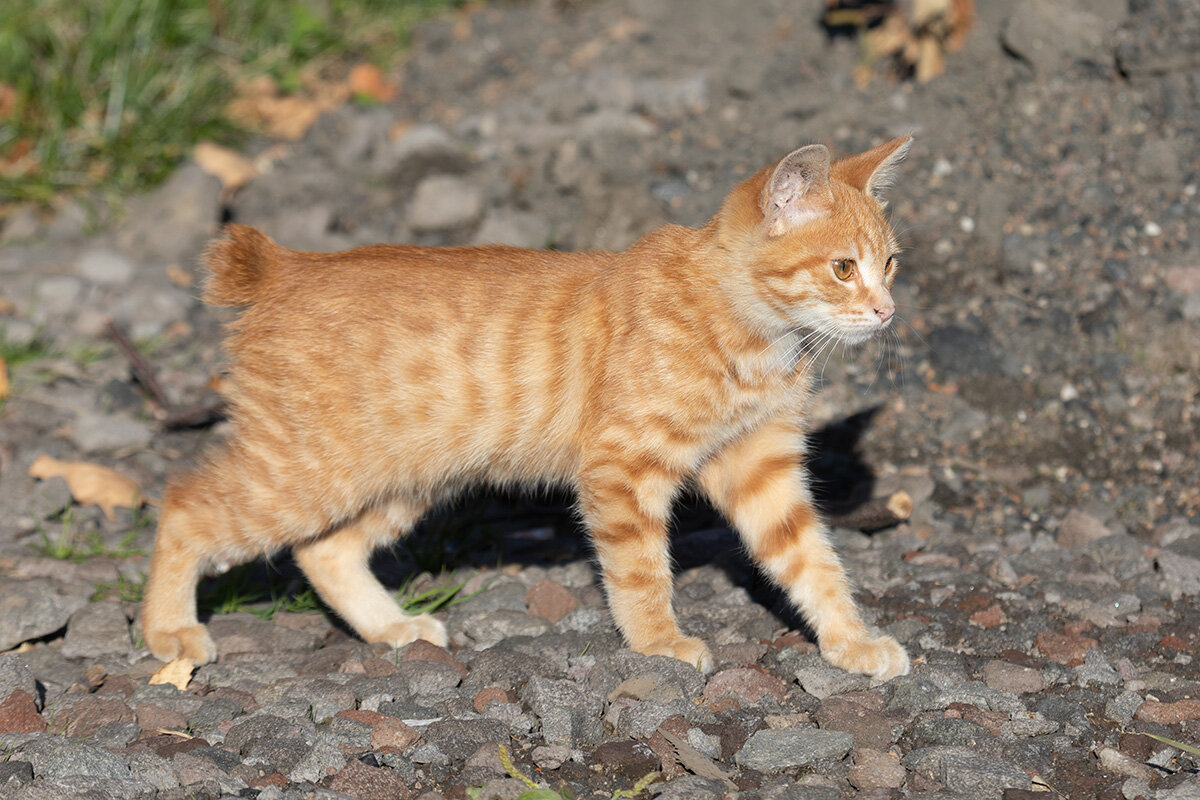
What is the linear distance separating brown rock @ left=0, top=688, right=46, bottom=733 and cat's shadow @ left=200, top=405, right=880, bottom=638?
94 cm

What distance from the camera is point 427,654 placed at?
149 inches

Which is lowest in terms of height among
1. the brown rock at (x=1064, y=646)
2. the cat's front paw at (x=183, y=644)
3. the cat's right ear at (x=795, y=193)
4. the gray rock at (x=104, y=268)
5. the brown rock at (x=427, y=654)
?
the brown rock at (x=427, y=654)

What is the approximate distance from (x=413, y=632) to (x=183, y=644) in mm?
778

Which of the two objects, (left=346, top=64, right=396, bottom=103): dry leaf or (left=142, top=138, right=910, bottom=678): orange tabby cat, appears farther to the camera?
(left=346, top=64, right=396, bottom=103): dry leaf

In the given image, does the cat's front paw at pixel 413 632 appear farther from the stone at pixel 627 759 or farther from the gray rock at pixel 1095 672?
the gray rock at pixel 1095 672

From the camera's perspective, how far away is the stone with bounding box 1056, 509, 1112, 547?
14.6 ft

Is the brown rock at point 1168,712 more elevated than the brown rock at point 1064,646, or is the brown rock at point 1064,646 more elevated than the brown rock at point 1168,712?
the brown rock at point 1168,712

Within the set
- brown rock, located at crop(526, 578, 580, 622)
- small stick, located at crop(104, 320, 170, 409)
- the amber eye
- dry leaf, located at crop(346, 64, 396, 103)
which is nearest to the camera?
the amber eye

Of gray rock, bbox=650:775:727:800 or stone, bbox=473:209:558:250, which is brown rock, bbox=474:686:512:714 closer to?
gray rock, bbox=650:775:727:800

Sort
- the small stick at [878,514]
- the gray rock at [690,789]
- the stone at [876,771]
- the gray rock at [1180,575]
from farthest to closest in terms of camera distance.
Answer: the small stick at [878,514]
the gray rock at [1180,575]
the stone at [876,771]
the gray rock at [690,789]

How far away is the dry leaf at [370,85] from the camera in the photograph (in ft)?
25.0

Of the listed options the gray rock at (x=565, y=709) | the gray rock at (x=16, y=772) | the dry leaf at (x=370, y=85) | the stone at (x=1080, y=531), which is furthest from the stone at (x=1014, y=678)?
the dry leaf at (x=370, y=85)

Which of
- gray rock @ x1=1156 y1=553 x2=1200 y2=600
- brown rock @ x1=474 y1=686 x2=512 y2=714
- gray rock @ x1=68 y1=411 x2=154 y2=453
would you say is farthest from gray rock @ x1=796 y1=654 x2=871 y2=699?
gray rock @ x1=68 y1=411 x2=154 y2=453

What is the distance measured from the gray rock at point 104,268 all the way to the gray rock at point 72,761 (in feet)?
12.8
